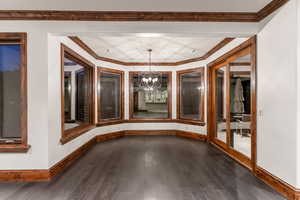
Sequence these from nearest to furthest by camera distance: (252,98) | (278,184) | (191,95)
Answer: (278,184)
(252,98)
(191,95)

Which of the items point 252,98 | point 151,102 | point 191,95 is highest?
point 191,95

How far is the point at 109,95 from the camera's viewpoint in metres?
6.27

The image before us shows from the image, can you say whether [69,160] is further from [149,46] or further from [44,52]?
[149,46]

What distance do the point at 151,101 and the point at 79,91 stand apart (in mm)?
2803

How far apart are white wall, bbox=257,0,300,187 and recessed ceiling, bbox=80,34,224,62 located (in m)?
1.50

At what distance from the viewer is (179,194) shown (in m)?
2.51

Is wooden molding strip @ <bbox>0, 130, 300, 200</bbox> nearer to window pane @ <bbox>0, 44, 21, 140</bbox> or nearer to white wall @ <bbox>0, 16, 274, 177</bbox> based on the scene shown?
white wall @ <bbox>0, 16, 274, 177</bbox>

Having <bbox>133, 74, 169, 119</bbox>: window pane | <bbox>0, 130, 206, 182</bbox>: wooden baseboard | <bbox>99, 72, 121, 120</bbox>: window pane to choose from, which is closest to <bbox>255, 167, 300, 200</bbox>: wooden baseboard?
<bbox>0, 130, 206, 182</bbox>: wooden baseboard

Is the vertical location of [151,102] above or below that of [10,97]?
below

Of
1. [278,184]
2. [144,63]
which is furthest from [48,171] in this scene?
[144,63]

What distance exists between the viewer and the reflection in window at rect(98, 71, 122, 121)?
593 centimetres

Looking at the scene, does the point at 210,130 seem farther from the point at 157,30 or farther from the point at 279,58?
the point at 157,30

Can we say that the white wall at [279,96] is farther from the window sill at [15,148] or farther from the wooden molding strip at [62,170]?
the window sill at [15,148]

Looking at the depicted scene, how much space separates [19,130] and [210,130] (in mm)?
4988
